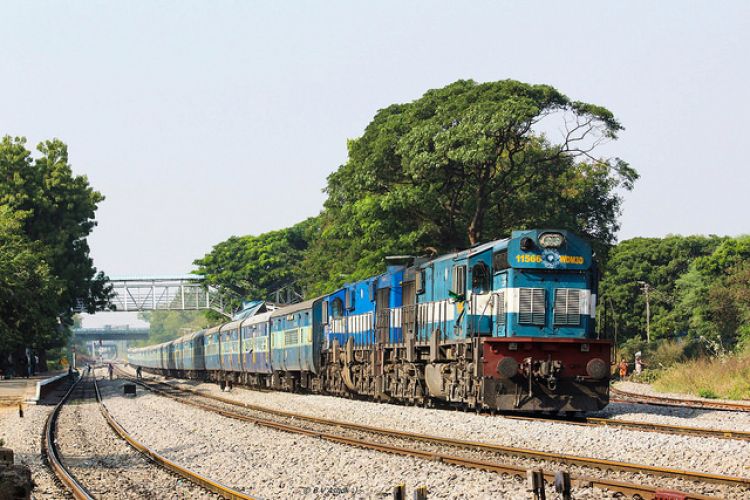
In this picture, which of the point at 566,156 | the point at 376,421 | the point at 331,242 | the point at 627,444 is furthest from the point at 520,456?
the point at 331,242

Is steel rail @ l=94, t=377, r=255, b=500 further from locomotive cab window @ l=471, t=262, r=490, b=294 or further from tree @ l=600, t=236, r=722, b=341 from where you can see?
tree @ l=600, t=236, r=722, b=341

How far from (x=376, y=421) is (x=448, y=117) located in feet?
67.2

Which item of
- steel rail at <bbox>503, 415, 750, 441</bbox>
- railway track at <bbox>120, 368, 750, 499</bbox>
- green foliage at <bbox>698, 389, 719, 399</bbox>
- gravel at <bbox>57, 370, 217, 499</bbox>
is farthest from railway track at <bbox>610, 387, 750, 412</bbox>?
gravel at <bbox>57, 370, 217, 499</bbox>

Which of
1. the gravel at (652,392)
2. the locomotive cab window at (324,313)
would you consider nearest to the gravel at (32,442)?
the locomotive cab window at (324,313)

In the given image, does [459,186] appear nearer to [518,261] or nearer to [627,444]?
[518,261]

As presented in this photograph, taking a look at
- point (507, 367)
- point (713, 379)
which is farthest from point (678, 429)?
point (713, 379)

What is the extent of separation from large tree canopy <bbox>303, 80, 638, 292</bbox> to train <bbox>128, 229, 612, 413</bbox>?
1013 cm

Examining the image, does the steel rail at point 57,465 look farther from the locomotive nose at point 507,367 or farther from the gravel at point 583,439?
the locomotive nose at point 507,367

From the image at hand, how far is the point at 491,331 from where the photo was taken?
2106 centimetres

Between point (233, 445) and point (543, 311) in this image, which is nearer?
point (233, 445)

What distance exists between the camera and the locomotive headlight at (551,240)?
2027 cm

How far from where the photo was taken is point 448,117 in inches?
1572

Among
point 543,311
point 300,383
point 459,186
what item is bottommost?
point 300,383

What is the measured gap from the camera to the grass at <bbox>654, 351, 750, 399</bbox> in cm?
3012
